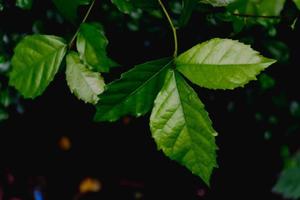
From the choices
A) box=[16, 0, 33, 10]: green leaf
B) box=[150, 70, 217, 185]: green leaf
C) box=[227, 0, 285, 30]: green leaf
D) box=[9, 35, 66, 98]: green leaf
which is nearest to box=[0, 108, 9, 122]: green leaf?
box=[16, 0, 33, 10]: green leaf

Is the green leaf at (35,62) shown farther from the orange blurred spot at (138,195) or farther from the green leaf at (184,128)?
the orange blurred spot at (138,195)

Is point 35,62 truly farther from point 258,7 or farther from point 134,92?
point 258,7

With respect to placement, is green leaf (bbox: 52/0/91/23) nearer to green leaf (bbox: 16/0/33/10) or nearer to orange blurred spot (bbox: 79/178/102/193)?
green leaf (bbox: 16/0/33/10)

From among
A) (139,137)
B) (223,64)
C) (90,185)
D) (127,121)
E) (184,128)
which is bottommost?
(90,185)

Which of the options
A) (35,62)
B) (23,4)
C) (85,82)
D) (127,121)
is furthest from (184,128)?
(127,121)

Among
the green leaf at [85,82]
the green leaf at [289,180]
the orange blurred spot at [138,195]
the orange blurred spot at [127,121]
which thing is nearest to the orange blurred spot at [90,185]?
the orange blurred spot at [138,195]
